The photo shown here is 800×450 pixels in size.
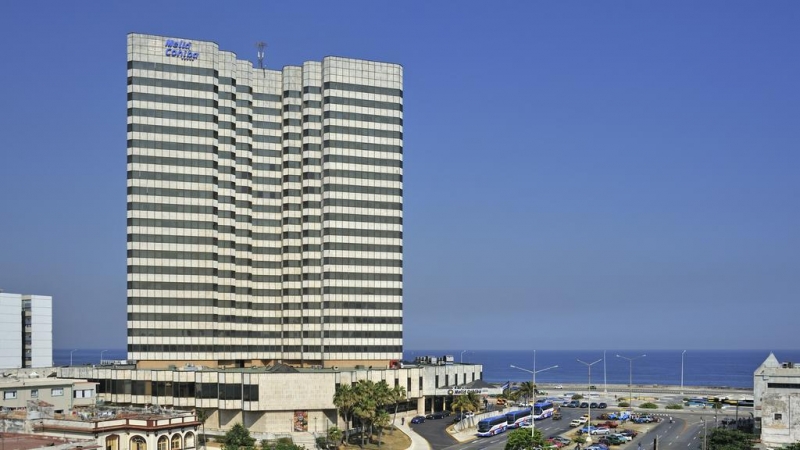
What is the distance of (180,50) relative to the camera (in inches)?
7441

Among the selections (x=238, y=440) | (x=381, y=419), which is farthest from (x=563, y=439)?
(x=238, y=440)

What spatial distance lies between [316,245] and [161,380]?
43.8m

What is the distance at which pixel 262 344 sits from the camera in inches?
7825

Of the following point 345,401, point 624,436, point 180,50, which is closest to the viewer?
point 345,401

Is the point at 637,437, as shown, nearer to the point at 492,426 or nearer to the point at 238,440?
the point at 492,426

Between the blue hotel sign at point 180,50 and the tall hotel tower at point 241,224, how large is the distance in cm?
20

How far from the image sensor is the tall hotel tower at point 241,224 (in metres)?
185

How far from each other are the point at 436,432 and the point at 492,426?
397 inches

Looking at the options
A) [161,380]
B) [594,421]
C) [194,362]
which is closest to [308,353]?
[194,362]

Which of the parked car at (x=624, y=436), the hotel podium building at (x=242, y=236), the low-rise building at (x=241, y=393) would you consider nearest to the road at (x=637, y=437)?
the parked car at (x=624, y=436)

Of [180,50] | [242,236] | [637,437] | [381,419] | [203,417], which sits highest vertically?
[180,50]

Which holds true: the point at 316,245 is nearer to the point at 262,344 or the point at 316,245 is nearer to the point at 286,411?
the point at 262,344

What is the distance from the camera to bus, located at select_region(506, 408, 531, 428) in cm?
17998

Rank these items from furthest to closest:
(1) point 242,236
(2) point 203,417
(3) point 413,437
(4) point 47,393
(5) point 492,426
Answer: (1) point 242,236 < (5) point 492,426 < (3) point 413,437 < (2) point 203,417 < (4) point 47,393
